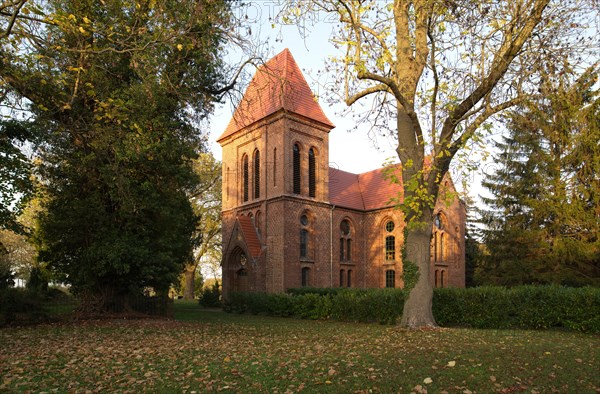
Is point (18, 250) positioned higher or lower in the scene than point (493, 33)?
lower

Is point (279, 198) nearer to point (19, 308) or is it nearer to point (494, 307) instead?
point (494, 307)

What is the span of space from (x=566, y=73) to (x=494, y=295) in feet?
27.4

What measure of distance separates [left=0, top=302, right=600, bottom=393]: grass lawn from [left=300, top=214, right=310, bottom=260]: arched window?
18.9m

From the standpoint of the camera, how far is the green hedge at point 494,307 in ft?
48.2

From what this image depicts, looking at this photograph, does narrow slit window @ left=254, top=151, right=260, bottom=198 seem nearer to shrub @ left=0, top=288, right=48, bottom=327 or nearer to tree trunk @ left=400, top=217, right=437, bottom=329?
shrub @ left=0, top=288, right=48, bottom=327

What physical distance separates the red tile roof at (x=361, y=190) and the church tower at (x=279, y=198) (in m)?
2.85

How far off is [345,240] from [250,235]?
303 inches

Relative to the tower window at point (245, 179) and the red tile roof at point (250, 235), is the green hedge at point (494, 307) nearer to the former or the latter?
the red tile roof at point (250, 235)

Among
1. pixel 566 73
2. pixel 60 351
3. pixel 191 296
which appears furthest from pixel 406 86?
pixel 191 296

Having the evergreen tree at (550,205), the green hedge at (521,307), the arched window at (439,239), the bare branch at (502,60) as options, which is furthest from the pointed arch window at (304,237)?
the bare branch at (502,60)

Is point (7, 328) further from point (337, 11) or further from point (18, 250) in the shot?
point (18, 250)

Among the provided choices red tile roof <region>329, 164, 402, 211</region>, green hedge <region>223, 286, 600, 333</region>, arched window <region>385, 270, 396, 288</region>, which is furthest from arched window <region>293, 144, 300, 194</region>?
green hedge <region>223, 286, 600, 333</region>

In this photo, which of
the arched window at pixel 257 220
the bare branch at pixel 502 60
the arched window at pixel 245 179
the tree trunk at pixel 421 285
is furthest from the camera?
the arched window at pixel 245 179

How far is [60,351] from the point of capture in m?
9.45
